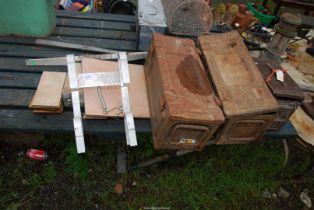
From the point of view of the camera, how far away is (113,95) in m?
2.22

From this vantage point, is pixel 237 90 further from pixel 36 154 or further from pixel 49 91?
pixel 36 154

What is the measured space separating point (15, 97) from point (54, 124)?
1.46 feet

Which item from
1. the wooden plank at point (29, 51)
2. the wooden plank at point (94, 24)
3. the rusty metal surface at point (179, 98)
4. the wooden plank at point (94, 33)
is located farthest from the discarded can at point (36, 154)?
the wooden plank at point (94, 24)

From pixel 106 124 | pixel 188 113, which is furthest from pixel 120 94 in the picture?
pixel 188 113

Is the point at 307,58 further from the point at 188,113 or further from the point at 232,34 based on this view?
the point at 188,113

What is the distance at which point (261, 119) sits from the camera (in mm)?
2092

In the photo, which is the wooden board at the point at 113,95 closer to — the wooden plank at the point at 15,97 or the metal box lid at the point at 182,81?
the metal box lid at the point at 182,81

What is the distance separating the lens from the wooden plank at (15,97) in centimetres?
214

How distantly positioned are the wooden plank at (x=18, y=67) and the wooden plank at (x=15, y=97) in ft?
0.90

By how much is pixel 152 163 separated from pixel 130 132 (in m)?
0.69

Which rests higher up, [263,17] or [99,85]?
[99,85]

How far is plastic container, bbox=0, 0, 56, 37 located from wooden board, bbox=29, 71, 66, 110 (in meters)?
0.71

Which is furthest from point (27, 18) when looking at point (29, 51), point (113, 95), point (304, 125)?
point (304, 125)

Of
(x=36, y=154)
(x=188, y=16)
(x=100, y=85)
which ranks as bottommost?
(x=36, y=154)
